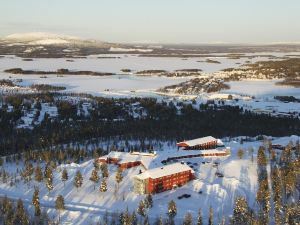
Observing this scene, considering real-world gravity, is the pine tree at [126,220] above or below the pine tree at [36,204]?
above

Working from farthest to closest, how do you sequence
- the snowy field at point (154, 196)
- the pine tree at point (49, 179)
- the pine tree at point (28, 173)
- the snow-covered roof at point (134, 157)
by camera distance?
the snow-covered roof at point (134, 157) < the pine tree at point (28, 173) < the pine tree at point (49, 179) < the snowy field at point (154, 196)

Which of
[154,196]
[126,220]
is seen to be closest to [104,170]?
[154,196]

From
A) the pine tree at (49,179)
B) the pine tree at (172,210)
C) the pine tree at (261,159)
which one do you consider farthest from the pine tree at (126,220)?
the pine tree at (261,159)

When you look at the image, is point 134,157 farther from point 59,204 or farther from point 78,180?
point 59,204

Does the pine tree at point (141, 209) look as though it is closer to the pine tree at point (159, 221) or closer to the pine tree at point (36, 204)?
the pine tree at point (159, 221)

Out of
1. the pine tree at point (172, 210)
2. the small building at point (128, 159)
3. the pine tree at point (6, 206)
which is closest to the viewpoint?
the pine tree at point (172, 210)

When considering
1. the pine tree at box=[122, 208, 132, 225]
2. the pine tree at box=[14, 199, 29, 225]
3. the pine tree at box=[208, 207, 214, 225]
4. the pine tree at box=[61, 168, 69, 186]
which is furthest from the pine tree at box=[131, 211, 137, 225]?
the pine tree at box=[61, 168, 69, 186]

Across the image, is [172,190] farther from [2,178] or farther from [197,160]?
[2,178]

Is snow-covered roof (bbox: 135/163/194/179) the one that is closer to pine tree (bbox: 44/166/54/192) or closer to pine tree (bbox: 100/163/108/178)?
pine tree (bbox: 100/163/108/178)

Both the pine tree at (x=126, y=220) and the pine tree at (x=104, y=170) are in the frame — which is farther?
the pine tree at (x=104, y=170)
